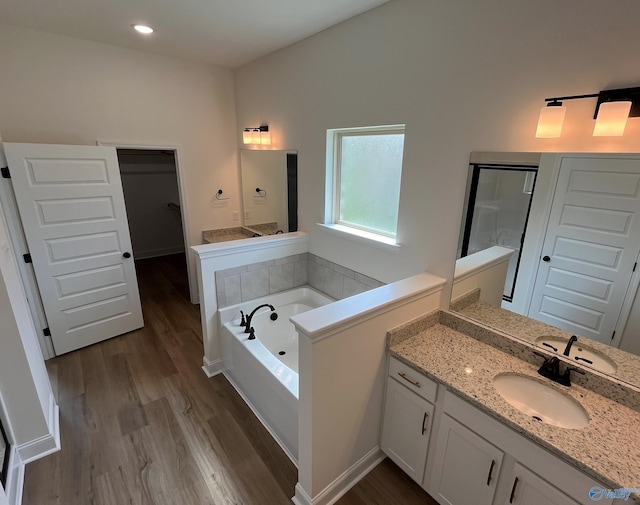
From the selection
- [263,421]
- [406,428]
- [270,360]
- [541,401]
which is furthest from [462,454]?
[263,421]

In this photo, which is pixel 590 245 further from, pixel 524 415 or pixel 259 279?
pixel 259 279

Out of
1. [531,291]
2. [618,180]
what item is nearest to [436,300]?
[531,291]

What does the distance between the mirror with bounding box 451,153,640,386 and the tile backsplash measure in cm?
92

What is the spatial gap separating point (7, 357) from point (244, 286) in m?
1.56

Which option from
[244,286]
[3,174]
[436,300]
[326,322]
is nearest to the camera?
[326,322]

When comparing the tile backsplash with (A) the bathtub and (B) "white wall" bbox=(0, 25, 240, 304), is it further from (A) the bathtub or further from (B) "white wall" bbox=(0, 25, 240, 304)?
(B) "white wall" bbox=(0, 25, 240, 304)

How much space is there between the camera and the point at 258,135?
3.36m

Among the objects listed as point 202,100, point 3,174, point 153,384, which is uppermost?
point 202,100

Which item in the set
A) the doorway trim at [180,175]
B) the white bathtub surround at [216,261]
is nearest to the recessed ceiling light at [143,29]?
the doorway trim at [180,175]

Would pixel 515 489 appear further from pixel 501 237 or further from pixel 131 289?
pixel 131 289

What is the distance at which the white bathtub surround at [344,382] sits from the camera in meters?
1.53

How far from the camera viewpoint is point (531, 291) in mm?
1708

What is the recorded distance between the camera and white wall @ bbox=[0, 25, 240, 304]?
264 cm

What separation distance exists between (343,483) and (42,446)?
1986mm
